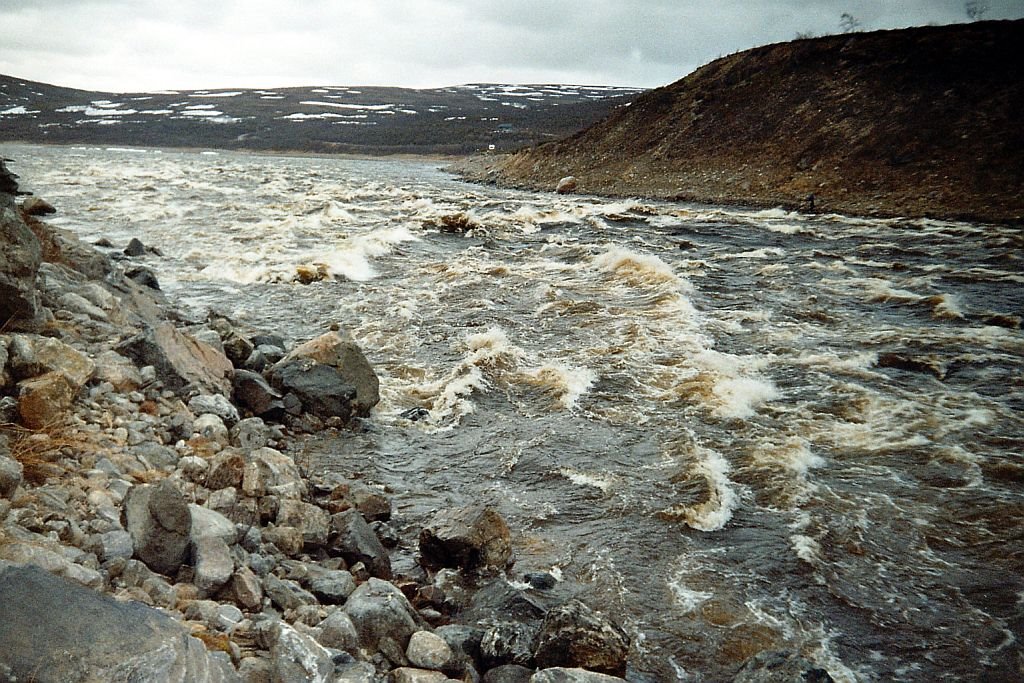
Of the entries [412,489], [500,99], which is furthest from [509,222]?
[500,99]

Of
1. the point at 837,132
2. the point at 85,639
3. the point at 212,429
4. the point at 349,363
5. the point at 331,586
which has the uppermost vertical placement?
the point at 837,132

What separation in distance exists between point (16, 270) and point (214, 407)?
1978 millimetres

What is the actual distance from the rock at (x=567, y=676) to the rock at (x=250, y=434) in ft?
12.2

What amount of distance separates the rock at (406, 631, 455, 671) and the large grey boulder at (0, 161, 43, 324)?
4.52 m

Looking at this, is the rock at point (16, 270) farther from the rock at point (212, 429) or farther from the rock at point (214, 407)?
the rock at point (212, 429)

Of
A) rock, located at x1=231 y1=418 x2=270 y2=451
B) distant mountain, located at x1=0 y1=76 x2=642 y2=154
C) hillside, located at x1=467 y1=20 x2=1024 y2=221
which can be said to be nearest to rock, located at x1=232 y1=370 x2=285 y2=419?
rock, located at x1=231 y1=418 x2=270 y2=451

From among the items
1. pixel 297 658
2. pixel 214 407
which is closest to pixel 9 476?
pixel 297 658

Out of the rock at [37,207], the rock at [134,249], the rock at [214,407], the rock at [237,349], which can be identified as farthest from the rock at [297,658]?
the rock at [37,207]

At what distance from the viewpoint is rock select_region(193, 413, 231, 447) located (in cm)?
574

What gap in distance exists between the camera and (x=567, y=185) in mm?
33719

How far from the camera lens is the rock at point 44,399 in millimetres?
4531

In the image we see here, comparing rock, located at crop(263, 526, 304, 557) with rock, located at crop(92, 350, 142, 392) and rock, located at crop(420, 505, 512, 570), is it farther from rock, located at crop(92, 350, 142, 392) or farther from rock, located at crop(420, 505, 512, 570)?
rock, located at crop(92, 350, 142, 392)

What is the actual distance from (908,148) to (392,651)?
27700 mm

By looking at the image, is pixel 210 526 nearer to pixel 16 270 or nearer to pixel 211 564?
pixel 211 564
